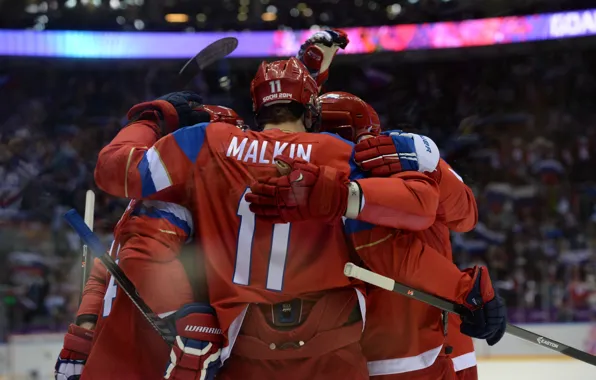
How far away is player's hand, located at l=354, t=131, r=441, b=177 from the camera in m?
1.29

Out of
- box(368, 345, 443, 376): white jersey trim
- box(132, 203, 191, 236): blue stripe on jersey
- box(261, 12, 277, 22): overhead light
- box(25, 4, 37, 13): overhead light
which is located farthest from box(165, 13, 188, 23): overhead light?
box(368, 345, 443, 376): white jersey trim

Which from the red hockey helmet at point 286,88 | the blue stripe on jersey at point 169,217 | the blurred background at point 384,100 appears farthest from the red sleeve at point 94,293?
the red hockey helmet at point 286,88

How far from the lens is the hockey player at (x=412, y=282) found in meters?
1.32

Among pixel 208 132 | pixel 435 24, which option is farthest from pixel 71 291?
pixel 435 24

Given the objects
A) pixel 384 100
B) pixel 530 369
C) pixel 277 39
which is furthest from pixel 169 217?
pixel 277 39

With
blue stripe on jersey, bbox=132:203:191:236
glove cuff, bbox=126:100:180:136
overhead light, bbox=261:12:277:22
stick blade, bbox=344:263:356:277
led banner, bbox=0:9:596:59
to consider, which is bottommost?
stick blade, bbox=344:263:356:277

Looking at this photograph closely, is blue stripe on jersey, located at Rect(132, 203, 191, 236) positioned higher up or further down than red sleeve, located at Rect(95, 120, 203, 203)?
further down

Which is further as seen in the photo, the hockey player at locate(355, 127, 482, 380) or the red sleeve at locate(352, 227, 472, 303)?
the hockey player at locate(355, 127, 482, 380)

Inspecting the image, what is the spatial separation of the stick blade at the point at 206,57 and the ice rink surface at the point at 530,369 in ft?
7.64

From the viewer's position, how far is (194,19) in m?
4.85

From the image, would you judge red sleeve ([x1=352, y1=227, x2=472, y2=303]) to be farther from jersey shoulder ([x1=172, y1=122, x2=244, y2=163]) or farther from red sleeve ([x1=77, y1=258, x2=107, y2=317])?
red sleeve ([x1=77, y1=258, x2=107, y2=317])

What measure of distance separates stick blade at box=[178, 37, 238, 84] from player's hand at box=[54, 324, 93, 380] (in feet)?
3.45

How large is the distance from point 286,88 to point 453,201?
1.52 feet

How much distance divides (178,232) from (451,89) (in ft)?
10.8
